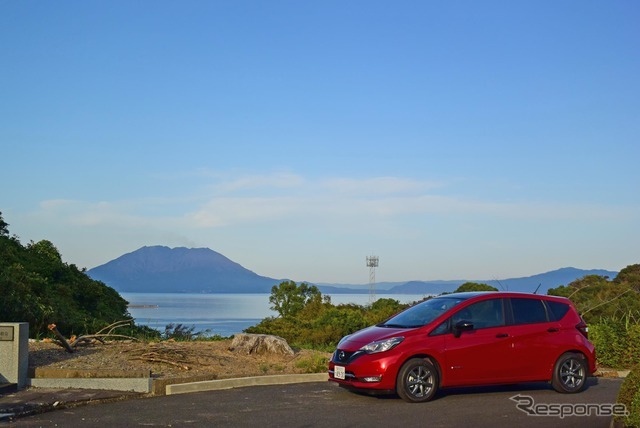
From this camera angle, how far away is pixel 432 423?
1007cm

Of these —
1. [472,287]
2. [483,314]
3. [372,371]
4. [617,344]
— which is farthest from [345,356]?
[472,287]

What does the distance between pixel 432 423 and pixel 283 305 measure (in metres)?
29.4

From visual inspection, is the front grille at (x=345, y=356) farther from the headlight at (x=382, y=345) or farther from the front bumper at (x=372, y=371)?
the headlight at (x=382, y=345)

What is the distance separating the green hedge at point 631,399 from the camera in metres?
8.01

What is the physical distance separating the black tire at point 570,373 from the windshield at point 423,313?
202cm

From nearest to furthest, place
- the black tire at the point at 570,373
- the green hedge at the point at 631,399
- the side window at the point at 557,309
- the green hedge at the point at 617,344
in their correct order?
the green hedge at the point at 631,399 < the black tire at the point at 570,373 < the side window at the point at 557,309 < the green hedge at the point at 617,344

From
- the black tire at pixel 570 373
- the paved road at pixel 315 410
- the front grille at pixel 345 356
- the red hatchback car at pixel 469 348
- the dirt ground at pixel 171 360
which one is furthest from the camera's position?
the dirt ground at pixel 171 360

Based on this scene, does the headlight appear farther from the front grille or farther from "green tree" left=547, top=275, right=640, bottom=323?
"green tree" left=547, top=275, right=640, bottom=323

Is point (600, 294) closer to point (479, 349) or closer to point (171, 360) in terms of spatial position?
point (479, 349)

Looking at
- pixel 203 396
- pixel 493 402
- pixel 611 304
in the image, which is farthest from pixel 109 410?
pixel 611 304

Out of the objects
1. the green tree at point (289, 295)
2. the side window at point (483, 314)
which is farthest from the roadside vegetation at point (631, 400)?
the green tree at point (289, 295)

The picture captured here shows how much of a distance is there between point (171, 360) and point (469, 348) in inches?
217

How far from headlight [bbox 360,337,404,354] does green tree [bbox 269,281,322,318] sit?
26.8m

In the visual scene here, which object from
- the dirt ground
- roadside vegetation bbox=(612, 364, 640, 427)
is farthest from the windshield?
roadside vegetation bbox=(612, 364, 640, 427)
